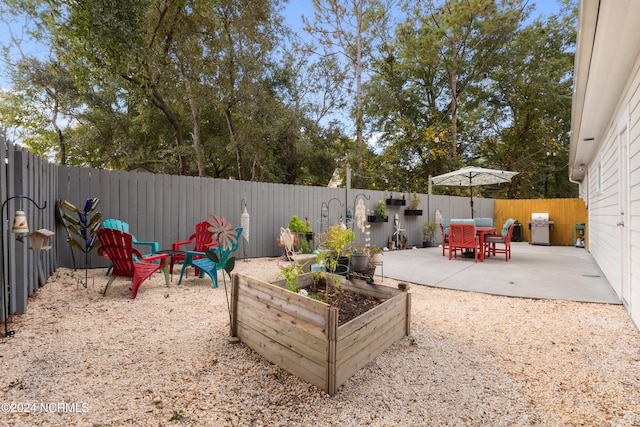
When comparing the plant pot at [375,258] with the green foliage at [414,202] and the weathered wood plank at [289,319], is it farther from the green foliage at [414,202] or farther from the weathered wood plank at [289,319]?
the green foliage at [414,202]

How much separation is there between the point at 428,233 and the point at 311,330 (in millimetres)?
8150

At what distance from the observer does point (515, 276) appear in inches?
179

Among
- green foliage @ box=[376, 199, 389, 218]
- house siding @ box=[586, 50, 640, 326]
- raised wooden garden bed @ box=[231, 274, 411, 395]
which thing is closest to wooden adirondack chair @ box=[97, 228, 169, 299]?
raised wooden garden bed @ box=[231, 274, 411, 395]

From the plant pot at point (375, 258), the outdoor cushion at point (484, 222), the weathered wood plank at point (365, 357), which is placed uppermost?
the outdoor cushion at point (484, 222)

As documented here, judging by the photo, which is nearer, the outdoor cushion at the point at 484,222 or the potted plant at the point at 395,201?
the outdoor cushion at the point at 484,222

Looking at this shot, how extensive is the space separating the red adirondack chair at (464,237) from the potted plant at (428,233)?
9.16ft

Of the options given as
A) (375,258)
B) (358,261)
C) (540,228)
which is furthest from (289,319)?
(540,228)

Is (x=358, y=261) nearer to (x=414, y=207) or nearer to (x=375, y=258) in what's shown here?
(x=375, y=258)

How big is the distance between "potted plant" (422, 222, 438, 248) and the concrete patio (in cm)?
255

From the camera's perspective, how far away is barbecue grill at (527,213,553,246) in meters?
9.36

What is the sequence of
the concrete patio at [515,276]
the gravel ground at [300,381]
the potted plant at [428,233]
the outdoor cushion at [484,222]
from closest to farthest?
the gravel ground at [300,381]
the concrete patio at [515,276]
the outdoor cushion at [484,222]
the potted plant at [428,233]

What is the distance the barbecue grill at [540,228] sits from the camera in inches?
368

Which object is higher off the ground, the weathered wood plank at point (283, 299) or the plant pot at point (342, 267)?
the weathered wood plank at point (283, 299)

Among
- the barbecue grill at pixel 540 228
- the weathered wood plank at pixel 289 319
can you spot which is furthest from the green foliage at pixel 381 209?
the weathered wood plank at pixel 289 319
